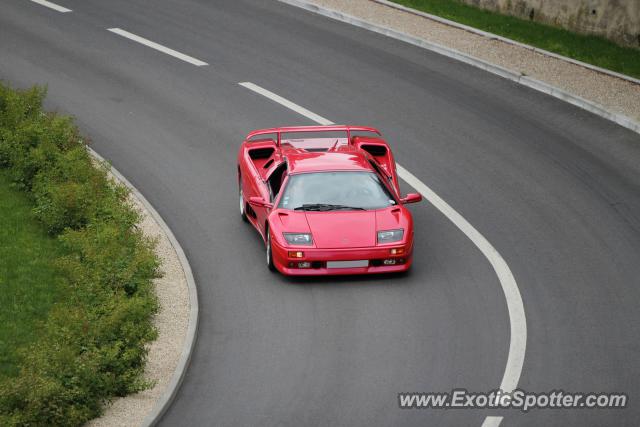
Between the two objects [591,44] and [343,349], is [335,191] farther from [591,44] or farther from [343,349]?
[591,44]

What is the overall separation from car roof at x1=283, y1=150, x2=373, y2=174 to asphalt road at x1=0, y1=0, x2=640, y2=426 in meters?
1.48

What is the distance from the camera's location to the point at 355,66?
81.2 feet

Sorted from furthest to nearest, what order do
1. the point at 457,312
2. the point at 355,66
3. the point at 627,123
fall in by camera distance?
the point at 355,66, the point at 627,123, the point at 457,312

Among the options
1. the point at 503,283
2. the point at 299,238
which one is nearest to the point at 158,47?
the point at 299,238

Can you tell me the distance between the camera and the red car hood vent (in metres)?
15.2

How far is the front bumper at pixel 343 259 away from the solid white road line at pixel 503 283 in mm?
1434

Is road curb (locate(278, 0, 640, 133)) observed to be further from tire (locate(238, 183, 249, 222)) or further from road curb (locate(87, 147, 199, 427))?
road curb (locate(87, 147, 199, 427))

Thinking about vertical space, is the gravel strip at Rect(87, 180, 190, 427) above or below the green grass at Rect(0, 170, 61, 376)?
above

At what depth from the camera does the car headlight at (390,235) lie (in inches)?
602

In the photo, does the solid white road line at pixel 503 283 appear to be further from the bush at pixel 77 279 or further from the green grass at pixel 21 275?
the green grass at pixel 21 275

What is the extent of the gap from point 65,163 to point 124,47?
28.8 ft

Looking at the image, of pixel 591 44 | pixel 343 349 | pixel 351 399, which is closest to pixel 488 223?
pixel 343 349

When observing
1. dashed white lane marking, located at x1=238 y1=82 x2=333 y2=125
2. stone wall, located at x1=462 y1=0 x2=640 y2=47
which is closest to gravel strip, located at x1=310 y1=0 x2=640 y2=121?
stone wall, located at x1=462 y1=0 x2=640 y2=47

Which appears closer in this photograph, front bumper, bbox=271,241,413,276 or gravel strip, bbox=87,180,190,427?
gravel strip, bbox=87,180,190,427
